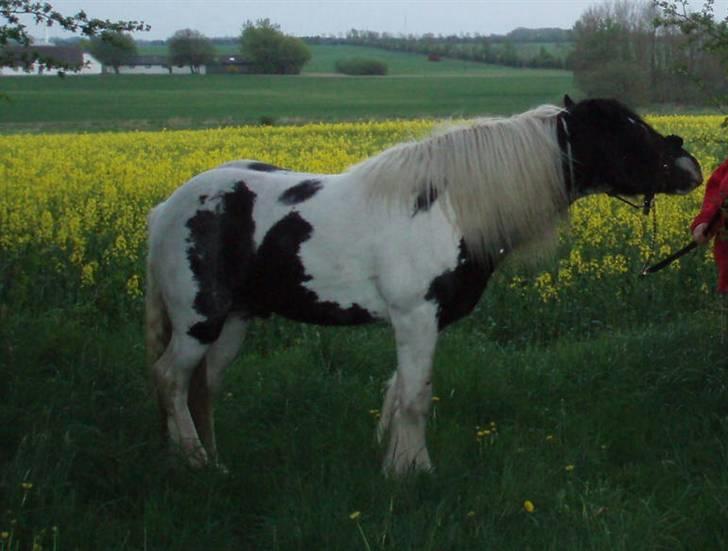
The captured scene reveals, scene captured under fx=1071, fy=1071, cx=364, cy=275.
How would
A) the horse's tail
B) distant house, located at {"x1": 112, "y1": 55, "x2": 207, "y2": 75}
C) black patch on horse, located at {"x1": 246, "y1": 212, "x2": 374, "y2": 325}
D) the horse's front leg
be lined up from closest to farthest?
1. the horse's front leg
2. black patch on horse, located at {"x1": 246, "y1": 212, "x2": 374, "y2": 325}
3. the horse's tail
4. distant house, located at {"x1": 112, "y1": 55, "x2": 207, "y2": 75}

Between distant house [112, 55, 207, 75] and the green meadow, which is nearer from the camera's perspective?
the green meadow

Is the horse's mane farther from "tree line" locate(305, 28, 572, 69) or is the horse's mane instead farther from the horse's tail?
"tree line" locate(305, 28, 572, 69)

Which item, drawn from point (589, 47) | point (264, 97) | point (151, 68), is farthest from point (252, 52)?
point (589, 47)

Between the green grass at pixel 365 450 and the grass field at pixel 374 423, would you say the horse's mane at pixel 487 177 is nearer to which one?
the grass field at pixel 374 423

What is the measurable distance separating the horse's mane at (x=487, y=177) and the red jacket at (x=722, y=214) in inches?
28.0

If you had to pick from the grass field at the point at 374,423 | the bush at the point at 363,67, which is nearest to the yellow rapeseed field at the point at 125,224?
the grass field at the point at 374,423

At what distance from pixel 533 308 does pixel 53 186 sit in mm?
7082

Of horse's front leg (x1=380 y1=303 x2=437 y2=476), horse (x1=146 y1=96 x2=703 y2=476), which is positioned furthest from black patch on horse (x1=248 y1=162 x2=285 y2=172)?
horse's front leg (x1=380 y1=303 x2=437 y2=476)

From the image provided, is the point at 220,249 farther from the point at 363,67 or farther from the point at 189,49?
the point at 363,67

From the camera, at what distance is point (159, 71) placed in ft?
240

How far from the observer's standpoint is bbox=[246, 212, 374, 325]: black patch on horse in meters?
4.60

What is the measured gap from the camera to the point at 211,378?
16.5 feet

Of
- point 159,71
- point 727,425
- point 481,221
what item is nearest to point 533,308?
point 727,425

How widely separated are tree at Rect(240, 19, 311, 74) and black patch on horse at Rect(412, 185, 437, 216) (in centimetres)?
5750
